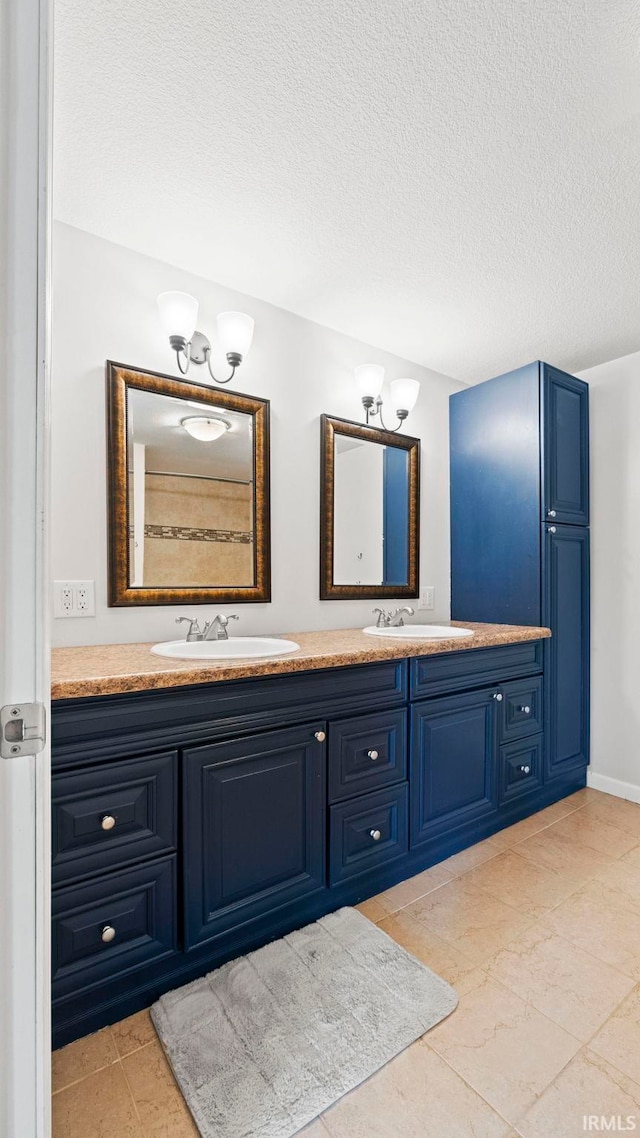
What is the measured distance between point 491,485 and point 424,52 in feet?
5.94

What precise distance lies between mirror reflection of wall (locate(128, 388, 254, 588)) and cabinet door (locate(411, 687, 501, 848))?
913 millimetres

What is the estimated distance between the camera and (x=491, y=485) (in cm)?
268

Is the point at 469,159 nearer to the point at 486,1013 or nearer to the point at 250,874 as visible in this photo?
the point at 250,874

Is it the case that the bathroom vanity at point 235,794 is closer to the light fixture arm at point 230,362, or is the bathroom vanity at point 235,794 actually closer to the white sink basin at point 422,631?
the white sink basin at point 422,631

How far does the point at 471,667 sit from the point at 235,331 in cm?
161

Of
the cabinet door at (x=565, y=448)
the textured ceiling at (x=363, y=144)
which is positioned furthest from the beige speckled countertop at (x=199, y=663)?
the textured ceiling at (x=363, y=144)

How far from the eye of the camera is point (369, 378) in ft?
7.82

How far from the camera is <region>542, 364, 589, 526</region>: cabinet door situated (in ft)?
8.09

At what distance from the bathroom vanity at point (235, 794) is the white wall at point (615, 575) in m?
1.00

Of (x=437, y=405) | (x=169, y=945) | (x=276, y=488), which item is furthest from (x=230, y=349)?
(x=169, y=945)

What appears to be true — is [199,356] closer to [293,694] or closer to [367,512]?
[367,512]

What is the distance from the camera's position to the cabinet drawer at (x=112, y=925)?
1207mm

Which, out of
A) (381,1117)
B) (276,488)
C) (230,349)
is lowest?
(381,1117)

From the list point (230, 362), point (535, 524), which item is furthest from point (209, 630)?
point (535, 524)
